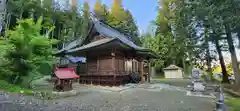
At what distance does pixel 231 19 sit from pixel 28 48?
9.80m

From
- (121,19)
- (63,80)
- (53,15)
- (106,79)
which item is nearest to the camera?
(63,80)

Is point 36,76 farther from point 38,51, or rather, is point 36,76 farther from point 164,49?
point 164,49

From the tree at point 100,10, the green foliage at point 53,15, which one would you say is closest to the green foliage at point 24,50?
the green foliage at point 53,15

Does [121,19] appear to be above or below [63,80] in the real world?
above

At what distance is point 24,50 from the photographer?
24.0ft

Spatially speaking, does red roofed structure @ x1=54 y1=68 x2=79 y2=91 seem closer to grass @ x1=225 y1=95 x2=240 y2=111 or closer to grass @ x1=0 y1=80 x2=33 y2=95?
grass @ x1=0 y1=80 x2=33 y2=95

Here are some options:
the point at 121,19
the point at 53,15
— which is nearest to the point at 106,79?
the point at 121,19

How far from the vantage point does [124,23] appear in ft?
96.5

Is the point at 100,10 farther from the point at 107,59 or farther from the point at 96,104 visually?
the point at 96,104

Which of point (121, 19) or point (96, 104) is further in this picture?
point (121, 19)

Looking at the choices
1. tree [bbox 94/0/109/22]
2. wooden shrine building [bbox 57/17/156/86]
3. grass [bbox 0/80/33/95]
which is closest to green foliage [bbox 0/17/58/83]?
grass [bbox 0/80/33/95]

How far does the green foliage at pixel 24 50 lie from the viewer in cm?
730

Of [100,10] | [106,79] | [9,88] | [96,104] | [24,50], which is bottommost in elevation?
[96,104]

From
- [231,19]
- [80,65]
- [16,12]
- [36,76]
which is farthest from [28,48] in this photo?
[16,12]
